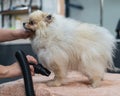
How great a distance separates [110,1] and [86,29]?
2601 millimetres

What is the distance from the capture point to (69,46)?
1.11m

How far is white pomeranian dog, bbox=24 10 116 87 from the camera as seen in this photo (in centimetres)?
111

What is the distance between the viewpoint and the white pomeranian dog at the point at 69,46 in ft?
3.64

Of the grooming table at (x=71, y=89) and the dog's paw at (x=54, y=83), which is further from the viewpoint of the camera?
the dog's paw at (x=54, y=83)

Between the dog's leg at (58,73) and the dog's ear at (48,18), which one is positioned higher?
the dog's ear at (48,18)

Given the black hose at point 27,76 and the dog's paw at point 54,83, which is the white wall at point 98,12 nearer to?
the dog's paw at point 54,83

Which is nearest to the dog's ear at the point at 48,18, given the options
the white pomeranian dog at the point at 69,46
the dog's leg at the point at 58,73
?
the white pomeranian dog at the point at 69,46

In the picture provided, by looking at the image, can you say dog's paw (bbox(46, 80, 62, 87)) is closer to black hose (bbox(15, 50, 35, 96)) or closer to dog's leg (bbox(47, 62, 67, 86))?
dog's leg (bbox(47, 62, 67, 86))

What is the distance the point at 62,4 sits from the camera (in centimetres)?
357

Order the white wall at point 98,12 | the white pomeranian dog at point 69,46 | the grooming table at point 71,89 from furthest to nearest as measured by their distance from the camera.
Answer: the white wall at point 98,12 → the white pomeranian dog at point 69,46 → the grooming table at point 71,89

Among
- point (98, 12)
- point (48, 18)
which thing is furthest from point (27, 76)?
point (98, 12)

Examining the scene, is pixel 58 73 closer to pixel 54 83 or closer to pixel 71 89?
pixel 54 83

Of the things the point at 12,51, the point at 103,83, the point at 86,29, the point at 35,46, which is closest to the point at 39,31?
the point at 35,46

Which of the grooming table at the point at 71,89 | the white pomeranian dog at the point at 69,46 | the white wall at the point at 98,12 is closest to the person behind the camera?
the grooming table at the point at 71,89
